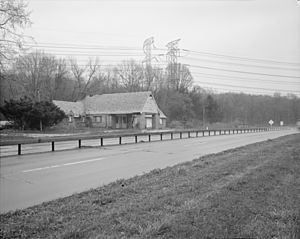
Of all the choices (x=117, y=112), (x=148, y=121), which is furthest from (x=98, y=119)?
(x=148, y=121)

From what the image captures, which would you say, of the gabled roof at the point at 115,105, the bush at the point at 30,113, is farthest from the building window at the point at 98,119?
the bush at the point at 30,113

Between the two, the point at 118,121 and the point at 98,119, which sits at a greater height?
the point at 98,119

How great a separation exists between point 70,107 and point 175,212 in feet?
192

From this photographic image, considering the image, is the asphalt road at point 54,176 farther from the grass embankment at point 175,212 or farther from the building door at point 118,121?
the building door at point 118,121

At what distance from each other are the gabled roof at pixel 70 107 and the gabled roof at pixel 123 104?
4.27ft

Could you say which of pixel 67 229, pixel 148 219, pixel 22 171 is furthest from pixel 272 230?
pixel 22 171

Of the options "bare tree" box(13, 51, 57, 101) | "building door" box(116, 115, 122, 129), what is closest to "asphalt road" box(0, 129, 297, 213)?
"building door" box(116, 115, 122, 129)

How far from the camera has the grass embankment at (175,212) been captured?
14.1ft

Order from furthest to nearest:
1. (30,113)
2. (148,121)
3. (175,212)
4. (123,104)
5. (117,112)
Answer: (123,104) < (117,112) < (148,121) < (30,113) < (175,212)

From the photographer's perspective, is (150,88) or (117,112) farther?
(150,88)

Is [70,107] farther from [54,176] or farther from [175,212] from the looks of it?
[175,212]

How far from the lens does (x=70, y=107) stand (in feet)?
201

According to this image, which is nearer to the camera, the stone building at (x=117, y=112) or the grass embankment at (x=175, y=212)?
the grass embankment at (x=175, y=212)

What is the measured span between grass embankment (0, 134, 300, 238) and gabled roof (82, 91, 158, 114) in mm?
49716
